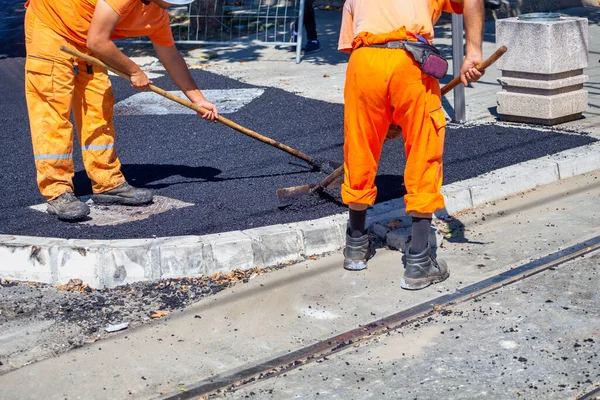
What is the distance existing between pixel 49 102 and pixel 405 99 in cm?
234

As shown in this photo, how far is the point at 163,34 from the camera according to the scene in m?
6.23

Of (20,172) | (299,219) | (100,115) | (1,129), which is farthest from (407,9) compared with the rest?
(1,129)

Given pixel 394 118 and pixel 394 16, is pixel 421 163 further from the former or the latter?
pixel 394 16

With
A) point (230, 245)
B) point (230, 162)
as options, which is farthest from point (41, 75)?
point (230, 162)

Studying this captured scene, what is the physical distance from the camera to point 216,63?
11703mm

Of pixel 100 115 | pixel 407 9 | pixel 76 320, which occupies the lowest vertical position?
pixel 76 320

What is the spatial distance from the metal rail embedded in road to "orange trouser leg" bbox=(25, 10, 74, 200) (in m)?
2.34

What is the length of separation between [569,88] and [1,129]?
5.07 m

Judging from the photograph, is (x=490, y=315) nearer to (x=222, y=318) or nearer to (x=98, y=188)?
(x=222, y=318)

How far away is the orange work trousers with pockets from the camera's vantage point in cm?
487

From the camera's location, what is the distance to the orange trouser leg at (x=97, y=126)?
609 centimetres

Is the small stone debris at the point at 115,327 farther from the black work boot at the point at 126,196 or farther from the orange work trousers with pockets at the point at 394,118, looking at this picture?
the black work boot at the point at 126,196

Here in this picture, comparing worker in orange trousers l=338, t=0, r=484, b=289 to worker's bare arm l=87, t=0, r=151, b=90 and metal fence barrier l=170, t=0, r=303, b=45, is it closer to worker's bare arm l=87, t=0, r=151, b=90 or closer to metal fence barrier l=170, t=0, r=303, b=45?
worker's bare arm l=87, t=0, r=151, b=90

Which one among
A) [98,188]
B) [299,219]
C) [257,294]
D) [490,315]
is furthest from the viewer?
[98,188]
